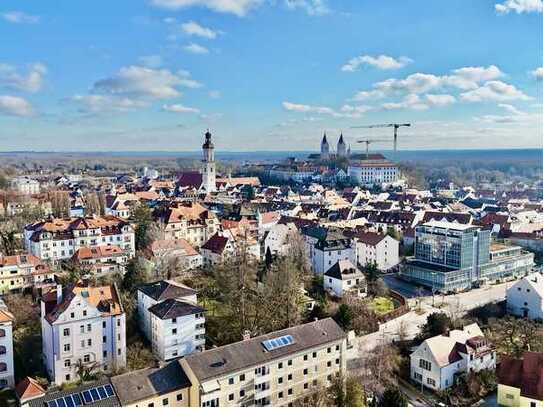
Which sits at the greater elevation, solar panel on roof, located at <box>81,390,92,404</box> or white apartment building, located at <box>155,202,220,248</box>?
white apartment building, located at <box>155,202,220,248</box>

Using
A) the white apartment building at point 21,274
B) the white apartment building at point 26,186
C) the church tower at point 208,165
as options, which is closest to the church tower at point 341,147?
the church tower at point 208,165

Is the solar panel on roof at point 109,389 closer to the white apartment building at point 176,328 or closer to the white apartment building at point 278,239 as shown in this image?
the white apartment building at point 176,328

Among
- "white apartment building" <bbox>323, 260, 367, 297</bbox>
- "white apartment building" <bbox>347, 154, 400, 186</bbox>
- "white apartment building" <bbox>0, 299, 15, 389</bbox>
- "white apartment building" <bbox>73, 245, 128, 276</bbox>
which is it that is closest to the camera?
"white apartment building" <bbox>0, 299, 15, 389</bbox>

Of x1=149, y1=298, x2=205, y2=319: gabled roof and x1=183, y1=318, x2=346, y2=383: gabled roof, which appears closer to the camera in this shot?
x1=183, y1=318, x2=346, y2=383: gabled roof

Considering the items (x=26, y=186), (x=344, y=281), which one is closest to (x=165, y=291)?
(x=344, y=281)

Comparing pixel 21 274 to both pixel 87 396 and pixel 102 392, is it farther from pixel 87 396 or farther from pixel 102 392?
pixel 102 392

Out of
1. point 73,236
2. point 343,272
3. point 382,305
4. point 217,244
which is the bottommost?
point 382,305

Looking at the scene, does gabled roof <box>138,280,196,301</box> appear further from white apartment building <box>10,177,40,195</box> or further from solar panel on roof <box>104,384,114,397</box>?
white apartment building <box>10,177,40,195</box>

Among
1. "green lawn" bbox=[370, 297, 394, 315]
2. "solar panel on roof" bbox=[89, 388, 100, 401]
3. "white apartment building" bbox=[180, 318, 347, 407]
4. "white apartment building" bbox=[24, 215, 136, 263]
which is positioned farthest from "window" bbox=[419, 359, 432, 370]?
"white apartment building" bbox=[24, 215, 136, 263]
